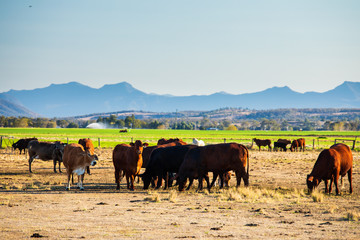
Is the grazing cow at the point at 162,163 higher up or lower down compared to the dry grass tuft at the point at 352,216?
higher up

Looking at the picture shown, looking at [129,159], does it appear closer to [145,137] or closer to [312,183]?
[312,183]

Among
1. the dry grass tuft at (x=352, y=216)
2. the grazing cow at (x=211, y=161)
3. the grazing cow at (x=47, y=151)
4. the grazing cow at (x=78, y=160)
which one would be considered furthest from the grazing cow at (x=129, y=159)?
the dry grass tuft at (x=352, y=216)

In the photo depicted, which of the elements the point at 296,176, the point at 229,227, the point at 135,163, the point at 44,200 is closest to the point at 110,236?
the point at 229,227

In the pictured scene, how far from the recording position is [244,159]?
21.5 meters

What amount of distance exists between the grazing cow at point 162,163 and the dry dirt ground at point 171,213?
94cm

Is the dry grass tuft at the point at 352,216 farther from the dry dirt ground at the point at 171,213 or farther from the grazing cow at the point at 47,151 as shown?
the grazing cow at the point at 47,151

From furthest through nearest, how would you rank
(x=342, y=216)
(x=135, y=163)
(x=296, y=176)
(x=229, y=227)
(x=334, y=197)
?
(x=296, y=176), (x=135, y=163), (x=334, y=197), (x=342, y=216), (x=229, y=227)

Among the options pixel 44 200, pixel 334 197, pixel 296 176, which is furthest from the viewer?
pixel 296 176

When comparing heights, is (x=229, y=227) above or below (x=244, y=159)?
below

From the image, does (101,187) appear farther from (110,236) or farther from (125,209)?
(110,236)

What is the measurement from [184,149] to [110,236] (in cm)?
1044

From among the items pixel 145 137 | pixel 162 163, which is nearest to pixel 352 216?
pixel 162 163

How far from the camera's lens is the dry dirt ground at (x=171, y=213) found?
12.8 metres

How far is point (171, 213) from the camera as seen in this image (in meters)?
15.8
